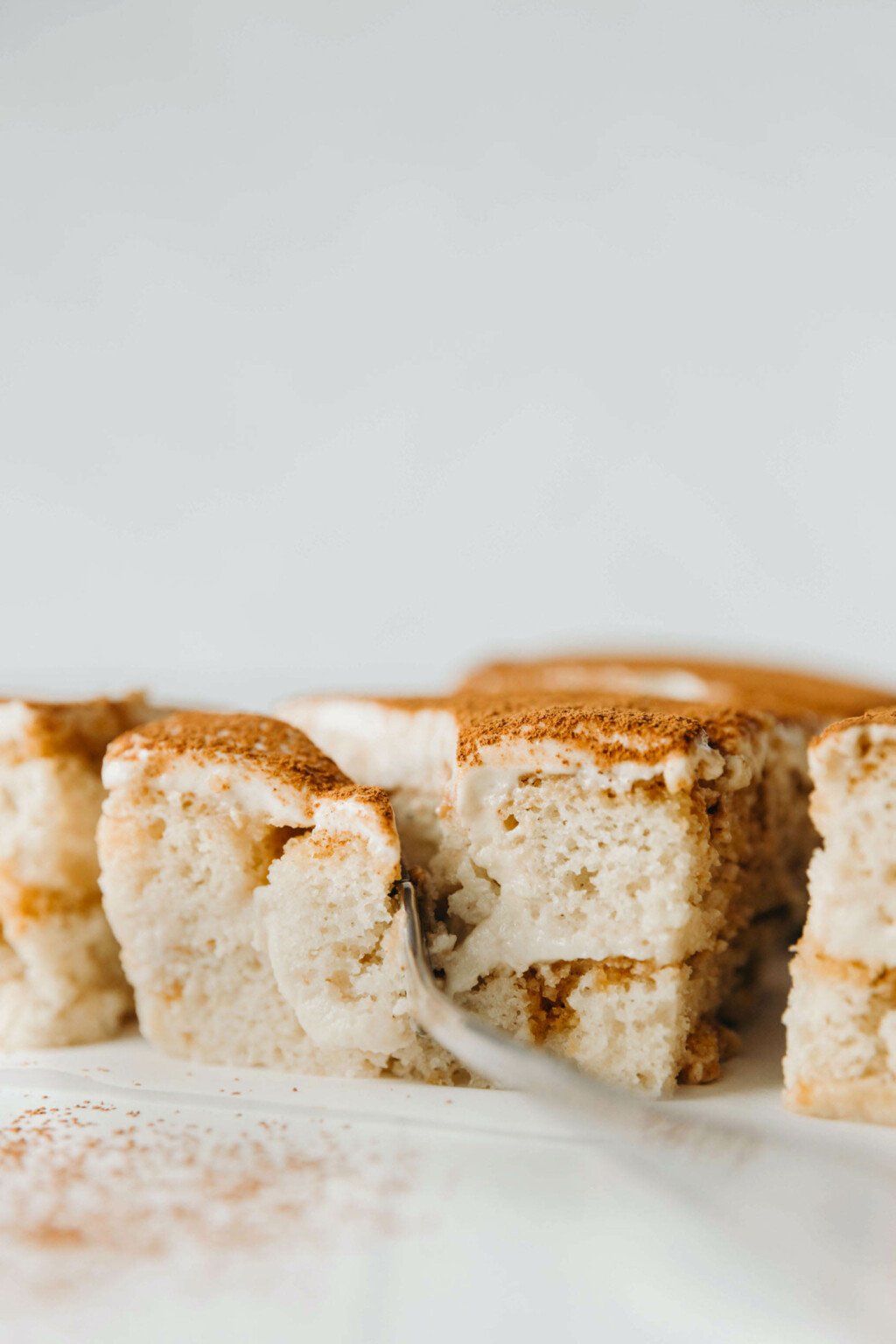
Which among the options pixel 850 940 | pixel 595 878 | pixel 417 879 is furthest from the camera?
pixel 417 879

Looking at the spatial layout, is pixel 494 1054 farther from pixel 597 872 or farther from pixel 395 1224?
pixel 597 872

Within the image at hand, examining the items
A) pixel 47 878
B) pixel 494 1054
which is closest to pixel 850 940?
pixel 494 1054

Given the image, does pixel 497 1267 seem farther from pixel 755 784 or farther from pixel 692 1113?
pixel 755 784

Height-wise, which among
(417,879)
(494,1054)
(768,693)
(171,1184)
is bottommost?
(171,1184)

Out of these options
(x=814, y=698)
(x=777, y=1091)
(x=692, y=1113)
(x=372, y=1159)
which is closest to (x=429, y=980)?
(x=372, y=1159)

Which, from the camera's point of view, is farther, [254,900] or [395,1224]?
[254,900]

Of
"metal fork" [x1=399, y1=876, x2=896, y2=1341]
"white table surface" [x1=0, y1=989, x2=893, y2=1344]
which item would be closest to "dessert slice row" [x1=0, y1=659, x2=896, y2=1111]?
"white table surface" [x1=0, y1=989, x2=893, y2=1344]

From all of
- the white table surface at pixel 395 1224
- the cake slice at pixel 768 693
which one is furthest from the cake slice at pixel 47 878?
the cake slice at pixel 768 693

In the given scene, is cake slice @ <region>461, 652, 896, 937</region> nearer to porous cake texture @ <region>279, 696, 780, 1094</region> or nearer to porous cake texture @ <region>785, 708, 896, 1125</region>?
porous cake texture @ <region>279, 696, 780, 1094</region>
